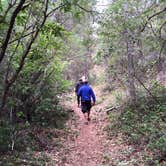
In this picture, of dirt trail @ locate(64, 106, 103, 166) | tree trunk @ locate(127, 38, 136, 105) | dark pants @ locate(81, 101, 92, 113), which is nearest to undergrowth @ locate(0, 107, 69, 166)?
dirt trail @ locate(64, 106, 103, 166)

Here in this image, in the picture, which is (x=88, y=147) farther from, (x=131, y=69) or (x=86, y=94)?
(x=131, y=69)

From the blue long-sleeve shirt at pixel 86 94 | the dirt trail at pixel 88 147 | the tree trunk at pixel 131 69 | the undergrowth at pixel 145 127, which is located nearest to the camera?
the undergrowth at pixel 145 127

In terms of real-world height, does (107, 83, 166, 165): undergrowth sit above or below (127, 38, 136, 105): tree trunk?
below

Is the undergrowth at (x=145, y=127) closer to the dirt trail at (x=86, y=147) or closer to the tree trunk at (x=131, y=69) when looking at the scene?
the tree trunk at (x=131, y=69)

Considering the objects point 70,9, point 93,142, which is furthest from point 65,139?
point 70,9

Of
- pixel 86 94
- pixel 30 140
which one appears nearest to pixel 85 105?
pixel 86 94

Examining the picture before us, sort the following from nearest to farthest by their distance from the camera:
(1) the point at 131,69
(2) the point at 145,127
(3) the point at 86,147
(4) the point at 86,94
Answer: (2) the point at 145,127 → (3) the point at 86,147 → (1) the point at 131,69 → (4) the point at 86,94

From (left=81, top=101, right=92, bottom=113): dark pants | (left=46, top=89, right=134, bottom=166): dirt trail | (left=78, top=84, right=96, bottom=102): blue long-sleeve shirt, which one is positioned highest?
(left=78, top=84, right=96, bottom=102): blue long-sleeve shirt

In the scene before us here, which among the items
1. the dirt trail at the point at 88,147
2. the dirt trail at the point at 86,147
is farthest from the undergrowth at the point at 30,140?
the dirt trail at the point at 86,147

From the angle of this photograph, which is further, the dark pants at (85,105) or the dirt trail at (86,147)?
the dark pants at (85,105)

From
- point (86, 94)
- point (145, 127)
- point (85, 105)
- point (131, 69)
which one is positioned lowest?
point (145, 127)

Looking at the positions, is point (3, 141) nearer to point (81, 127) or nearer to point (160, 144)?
point (160, 144)

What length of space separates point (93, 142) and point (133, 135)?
5.31ft

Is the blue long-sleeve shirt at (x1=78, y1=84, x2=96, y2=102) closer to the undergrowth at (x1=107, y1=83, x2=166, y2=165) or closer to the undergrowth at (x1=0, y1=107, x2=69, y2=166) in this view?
the undergrowth at (x1=107, y1=83, x2=166, y2=165)
